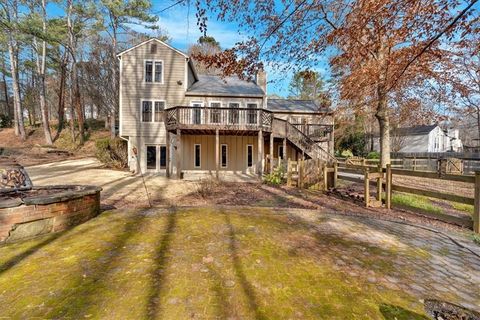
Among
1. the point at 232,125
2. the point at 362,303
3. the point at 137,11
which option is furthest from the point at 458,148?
the point at 362,303

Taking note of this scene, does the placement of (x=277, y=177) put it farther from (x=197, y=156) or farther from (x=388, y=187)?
(x=197, y=156)

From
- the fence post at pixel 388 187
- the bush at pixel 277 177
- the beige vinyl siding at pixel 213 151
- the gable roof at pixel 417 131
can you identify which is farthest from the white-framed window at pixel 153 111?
the gable roof at pixel 417 131

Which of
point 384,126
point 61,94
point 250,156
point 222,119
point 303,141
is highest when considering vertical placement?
point 61,94

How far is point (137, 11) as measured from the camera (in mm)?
23750

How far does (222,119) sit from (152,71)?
638cm

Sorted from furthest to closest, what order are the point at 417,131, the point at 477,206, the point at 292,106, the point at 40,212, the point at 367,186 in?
1. the point at 417,131
2. the point at 292,106
3. the point at 367,186
4. the point at 477,206
5. the point at 40,212

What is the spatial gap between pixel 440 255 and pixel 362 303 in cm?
245

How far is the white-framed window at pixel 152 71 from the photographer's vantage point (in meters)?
17.2

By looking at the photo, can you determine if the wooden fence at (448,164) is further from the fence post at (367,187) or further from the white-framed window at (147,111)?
the white-framed window at (147,111)

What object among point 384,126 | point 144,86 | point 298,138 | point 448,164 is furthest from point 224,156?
point 448,164

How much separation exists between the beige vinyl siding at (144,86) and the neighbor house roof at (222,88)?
1.23 metres

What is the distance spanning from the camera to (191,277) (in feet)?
10.6

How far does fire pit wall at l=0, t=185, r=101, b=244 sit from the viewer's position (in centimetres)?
417

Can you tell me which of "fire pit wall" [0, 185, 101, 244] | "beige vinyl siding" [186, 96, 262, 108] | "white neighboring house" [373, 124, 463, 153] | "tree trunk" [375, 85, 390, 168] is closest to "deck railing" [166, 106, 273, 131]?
"beige vinyl siding" [186, 96, 262, 108]
